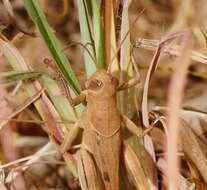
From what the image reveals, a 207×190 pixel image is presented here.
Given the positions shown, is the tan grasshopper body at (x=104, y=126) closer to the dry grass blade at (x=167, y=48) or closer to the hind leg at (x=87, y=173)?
the hind leg at (x=87, y=173)

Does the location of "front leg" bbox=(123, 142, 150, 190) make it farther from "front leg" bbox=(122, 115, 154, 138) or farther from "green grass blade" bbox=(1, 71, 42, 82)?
"green grass blade" bbox=(1, 71, 42, 82)

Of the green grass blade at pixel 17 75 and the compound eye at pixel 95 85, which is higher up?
the green grass blade at pixel 17 75

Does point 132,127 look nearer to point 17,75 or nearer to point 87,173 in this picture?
point 87,173

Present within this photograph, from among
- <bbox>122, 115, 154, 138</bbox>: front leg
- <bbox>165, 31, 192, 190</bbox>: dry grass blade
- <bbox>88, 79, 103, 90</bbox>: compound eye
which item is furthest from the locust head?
<bbox>165, 31, 192, 190</bbox>: dry grass blade

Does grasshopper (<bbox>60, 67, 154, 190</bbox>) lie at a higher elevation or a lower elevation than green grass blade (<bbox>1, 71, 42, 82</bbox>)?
lower

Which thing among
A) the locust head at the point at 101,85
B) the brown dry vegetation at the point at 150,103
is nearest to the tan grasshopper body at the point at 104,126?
the locust head at the point at 101,85

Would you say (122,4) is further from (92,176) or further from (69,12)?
(69,12)
